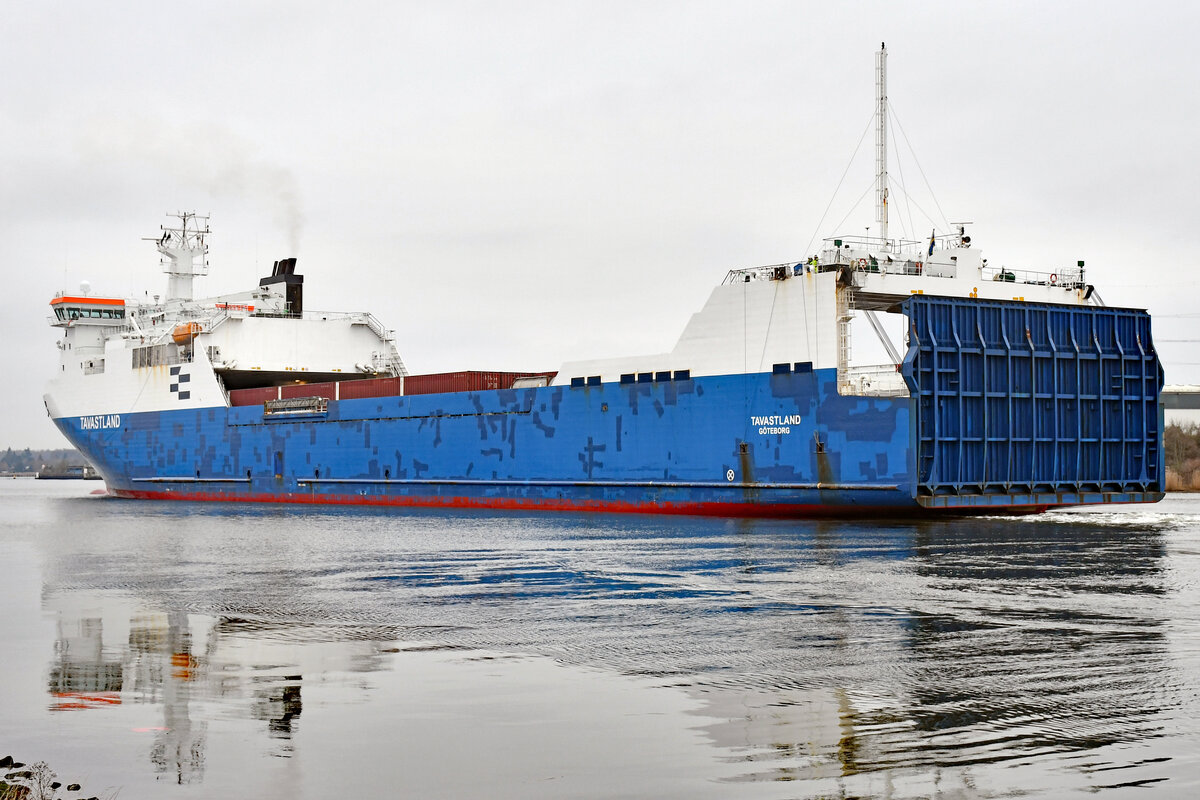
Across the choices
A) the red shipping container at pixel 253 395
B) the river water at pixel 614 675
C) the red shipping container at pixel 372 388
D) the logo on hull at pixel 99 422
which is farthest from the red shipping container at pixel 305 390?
the river water at pixel 614 675

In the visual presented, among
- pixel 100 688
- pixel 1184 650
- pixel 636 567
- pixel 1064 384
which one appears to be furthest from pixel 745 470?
pixel 100 688

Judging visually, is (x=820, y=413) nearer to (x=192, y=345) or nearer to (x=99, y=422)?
(x=192, y=345)

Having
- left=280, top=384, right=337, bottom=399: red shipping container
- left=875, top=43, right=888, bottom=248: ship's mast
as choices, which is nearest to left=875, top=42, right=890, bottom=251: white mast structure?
left=875, top=43, right=888, bottom=248: ship's mast

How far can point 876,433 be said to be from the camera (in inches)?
1018

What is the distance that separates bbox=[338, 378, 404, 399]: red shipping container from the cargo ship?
120 mm

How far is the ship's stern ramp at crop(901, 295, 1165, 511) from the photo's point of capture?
25.3m

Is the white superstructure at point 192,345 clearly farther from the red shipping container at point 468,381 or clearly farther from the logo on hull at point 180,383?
the red shipping container at point 468,381

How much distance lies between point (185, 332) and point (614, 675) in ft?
126

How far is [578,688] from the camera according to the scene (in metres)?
8.40

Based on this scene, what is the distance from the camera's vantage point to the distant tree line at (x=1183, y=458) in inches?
2264

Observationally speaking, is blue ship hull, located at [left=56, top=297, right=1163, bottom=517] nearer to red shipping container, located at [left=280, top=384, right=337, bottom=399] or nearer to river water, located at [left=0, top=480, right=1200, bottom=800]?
river water, located at [left=0, top=480, right=1200, bottom=800]

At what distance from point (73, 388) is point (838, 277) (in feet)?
114

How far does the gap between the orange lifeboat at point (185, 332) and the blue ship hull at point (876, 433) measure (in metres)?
13.3

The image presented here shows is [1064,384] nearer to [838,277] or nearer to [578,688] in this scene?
[838,277]
